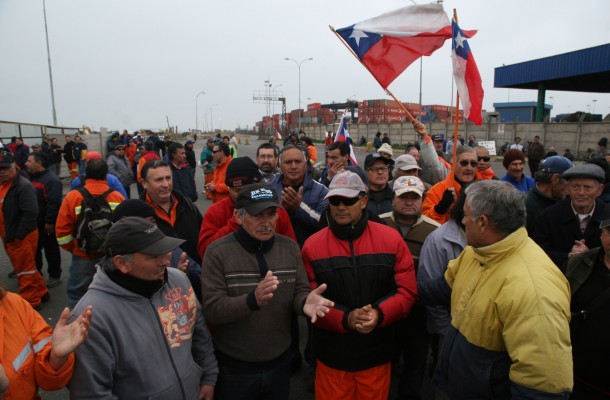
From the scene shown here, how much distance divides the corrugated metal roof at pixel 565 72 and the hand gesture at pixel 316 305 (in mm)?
29825

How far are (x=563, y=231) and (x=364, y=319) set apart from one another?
74.1 inches

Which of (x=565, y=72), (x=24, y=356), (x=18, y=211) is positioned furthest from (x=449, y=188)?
(x=565, y=72)

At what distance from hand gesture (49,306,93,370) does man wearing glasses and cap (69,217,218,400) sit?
109 mm

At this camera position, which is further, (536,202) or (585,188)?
(536,202)

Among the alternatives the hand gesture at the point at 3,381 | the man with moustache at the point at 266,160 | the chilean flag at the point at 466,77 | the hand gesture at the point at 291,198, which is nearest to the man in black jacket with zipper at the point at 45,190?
the man with moustache at the point at 266,160

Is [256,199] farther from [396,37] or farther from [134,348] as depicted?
[396,37]

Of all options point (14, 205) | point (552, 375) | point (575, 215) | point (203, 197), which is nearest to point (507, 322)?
point (552, 375)

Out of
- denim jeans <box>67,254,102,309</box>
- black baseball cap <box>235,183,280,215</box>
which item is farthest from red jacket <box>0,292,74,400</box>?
denim jeans <box>67,254,102,309</box>

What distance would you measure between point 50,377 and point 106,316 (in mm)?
327

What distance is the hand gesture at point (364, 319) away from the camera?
233cm

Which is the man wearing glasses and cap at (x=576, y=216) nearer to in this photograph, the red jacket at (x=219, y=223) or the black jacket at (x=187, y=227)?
the red jacket at (x=219, y=223)

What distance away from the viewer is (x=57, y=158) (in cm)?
1535

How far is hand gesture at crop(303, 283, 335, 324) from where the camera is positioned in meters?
2.12

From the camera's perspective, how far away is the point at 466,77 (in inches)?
169
